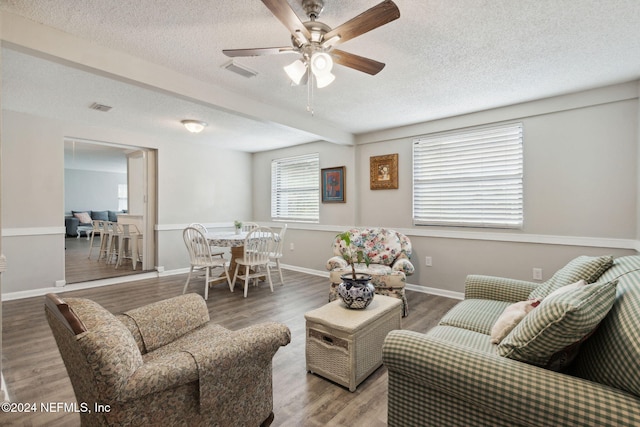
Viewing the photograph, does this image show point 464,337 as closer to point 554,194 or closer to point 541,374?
point 541,374

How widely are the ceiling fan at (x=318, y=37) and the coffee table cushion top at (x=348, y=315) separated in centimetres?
152

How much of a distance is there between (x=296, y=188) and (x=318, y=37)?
3968mm

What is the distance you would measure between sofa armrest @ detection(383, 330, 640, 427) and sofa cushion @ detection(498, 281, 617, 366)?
0.19 feet

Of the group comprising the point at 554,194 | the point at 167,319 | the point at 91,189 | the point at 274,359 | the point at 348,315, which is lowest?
the point at 274,359

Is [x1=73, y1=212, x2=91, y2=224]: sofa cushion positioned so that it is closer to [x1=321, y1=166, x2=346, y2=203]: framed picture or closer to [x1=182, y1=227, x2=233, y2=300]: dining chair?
[x1=182, y1=227, x2=233, y2=300]: dining chair

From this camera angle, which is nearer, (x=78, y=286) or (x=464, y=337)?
(x=464, y=337)

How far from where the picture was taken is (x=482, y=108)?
349 cm

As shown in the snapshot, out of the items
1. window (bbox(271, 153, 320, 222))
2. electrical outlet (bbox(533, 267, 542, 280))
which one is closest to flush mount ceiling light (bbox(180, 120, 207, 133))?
window (bbox(271, 153, 320, 222))

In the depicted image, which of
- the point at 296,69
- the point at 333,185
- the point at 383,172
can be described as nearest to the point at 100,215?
the point at 333,185

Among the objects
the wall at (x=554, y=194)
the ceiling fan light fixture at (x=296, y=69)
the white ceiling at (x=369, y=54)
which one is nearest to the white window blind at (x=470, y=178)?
the wall at (x=554, y=194)

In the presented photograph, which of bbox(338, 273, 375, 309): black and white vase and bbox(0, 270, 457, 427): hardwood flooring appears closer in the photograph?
bbox(0, 270, 457, 427): hardwood flooring

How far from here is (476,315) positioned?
6.41 feet

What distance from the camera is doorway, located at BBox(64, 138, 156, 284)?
16.5ft

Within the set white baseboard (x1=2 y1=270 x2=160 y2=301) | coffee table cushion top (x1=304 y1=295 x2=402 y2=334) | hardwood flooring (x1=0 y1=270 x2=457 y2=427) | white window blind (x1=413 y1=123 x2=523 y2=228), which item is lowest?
hardwood flooring (x1=0 y1=270 x2=457 y2=427)
